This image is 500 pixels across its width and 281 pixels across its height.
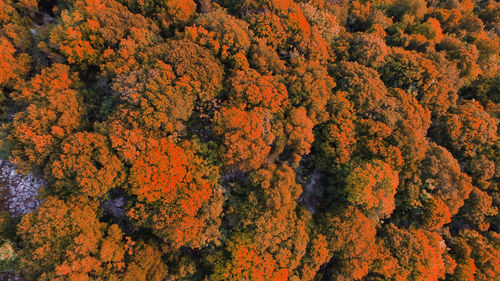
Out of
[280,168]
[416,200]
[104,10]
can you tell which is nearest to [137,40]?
[104,10]

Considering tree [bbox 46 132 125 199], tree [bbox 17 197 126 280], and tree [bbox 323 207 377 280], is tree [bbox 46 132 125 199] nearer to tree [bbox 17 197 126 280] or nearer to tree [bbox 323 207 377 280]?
tree [bbox 17 197 126 280]

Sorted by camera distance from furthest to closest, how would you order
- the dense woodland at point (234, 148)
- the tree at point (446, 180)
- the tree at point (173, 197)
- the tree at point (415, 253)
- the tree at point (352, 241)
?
the tree at point (446, 180), the tree at point (415, 253), the tree at point (352, 241), the tree at point (173, 197), the dense woodland at point (234, 148)

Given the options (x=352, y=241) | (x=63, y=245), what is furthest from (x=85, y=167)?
(x=352, y=241)

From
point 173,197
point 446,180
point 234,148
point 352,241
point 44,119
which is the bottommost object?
point 173,197

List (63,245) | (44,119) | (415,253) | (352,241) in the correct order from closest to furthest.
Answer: (63,245) < (44,119) < (352,241) < (415,253)

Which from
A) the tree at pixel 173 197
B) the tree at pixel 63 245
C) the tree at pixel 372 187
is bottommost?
the tree at pixel 63 245

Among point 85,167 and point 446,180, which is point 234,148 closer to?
point 85,167

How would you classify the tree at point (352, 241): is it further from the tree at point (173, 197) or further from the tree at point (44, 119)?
the tree at point (44, 119)

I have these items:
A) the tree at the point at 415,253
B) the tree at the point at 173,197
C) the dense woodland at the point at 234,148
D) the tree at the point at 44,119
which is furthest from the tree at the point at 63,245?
the tree at the point at 415,253

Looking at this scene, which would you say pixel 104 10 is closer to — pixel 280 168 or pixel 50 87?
pixel 50 87
